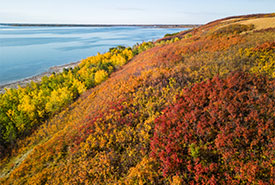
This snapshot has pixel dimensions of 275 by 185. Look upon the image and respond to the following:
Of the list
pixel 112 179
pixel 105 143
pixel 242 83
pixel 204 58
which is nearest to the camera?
pixel 112 179

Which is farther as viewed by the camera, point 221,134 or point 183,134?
point 183,134

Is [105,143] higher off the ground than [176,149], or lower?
lower

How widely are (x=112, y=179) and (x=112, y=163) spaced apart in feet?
3.21

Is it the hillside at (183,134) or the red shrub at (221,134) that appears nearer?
the red shrub at (221,134)

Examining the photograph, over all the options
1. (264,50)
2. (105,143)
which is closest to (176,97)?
(105,143)

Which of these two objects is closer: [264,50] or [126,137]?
[126,137]

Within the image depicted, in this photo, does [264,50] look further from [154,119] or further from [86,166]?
[86,166]

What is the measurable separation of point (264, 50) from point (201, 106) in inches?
415

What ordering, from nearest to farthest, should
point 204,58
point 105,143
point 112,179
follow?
point 112,179
point 105,143
point 204,58

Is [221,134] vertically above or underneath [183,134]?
above

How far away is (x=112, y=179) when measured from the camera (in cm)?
871

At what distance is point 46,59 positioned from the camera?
257ft

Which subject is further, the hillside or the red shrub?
the hillside

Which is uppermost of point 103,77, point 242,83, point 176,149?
point 242,83
